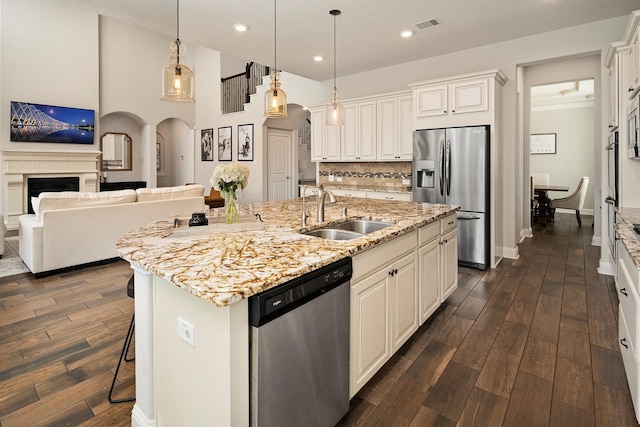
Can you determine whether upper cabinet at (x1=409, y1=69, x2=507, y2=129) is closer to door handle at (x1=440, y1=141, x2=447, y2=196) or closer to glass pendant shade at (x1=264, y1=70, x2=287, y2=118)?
door handle at (x1=440, y1=141, x2=447, y2=196)

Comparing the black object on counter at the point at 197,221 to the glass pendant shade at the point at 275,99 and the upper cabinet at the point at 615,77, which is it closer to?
the glass pendant shade at the point at 275,99

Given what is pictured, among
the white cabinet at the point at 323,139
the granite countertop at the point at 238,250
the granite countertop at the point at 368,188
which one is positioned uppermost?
the white cabinet at the point at 323,139

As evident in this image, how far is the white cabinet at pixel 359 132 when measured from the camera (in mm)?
5762

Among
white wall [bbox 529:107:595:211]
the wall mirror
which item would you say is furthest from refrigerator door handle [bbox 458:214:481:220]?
the wall mirror

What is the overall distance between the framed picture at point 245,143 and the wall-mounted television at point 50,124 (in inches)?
122

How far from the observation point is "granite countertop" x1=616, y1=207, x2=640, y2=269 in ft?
5.79

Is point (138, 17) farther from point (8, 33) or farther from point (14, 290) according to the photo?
point (8, 33)

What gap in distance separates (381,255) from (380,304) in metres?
0.28

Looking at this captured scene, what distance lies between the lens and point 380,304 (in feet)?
6.61

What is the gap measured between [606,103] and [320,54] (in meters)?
3.69

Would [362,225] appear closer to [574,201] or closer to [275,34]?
[275,34]

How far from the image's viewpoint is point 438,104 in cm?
480

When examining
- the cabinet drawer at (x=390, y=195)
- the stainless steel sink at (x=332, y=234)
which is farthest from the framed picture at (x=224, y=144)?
the stainless steel sink at (x=332, y=234)

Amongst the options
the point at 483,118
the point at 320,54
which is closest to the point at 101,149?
the point at 320,54
